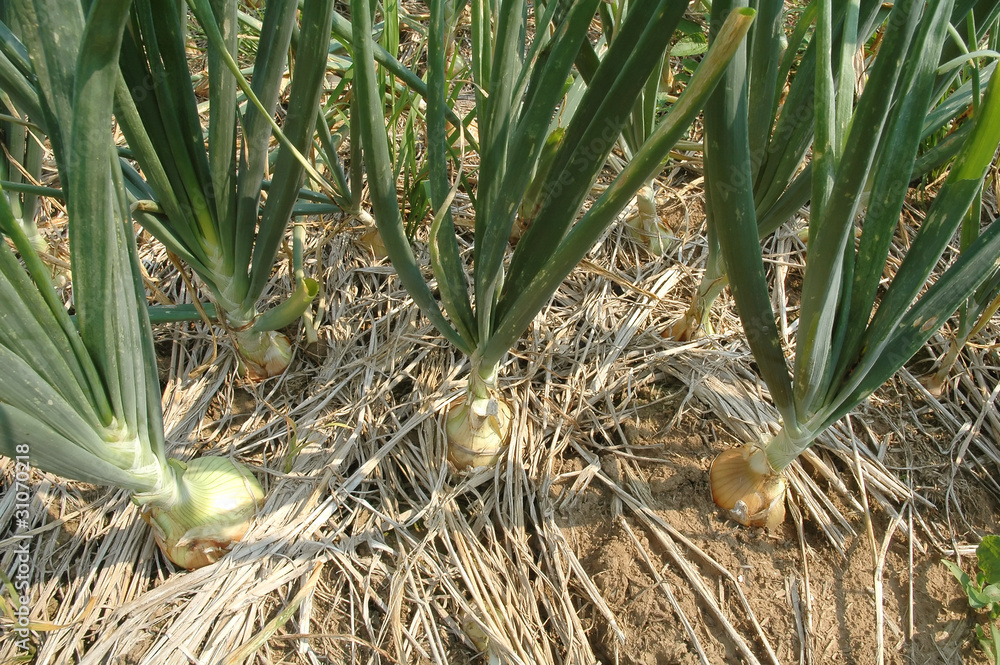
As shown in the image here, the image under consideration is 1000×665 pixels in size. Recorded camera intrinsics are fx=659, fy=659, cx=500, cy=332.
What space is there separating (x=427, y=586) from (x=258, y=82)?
77 cm

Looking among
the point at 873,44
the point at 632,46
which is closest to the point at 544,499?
the point at 632,46

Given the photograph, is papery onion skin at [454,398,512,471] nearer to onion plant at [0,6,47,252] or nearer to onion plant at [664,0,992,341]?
onion plant at [664,0,992,341]

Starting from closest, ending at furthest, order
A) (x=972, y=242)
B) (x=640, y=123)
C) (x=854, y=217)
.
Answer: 1. (x=854, y=217)
2. (x=972, y=242)
3. (x=640, y=123)

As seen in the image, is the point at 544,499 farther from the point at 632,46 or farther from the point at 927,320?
the point at 632,46

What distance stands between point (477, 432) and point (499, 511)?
5.4 inches

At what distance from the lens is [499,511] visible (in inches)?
42.7

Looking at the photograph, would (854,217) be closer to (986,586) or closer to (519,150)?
(519,150)

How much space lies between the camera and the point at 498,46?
81cm

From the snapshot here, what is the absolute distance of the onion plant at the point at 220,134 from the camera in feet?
2.59

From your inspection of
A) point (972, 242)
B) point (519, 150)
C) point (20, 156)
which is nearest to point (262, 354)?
point (20, 156)

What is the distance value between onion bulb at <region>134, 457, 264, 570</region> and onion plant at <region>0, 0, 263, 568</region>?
107 millimetres

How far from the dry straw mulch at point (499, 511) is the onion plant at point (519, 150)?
218 millimetres

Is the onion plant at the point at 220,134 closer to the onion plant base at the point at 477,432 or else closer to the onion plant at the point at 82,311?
the onion plant at the point at 82,311

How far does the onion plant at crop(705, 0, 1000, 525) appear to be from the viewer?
0.65 metres
